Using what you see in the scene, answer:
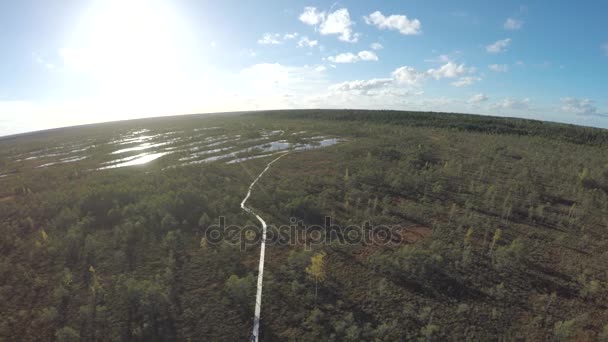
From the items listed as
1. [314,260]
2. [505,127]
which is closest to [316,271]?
[314,260]

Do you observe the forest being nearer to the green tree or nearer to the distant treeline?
the green tree

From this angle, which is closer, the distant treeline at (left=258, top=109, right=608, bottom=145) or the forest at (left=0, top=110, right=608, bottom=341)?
the forest at (left=0, top=110, right=608, bottom=341)

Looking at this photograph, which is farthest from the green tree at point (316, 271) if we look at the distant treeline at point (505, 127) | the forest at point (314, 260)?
the distant treeline at point (505, 127)

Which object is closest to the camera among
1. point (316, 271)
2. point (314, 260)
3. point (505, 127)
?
point (314, 260)

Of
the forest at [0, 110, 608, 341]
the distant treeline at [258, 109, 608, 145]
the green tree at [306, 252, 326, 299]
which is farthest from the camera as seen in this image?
the distant treeline at [258, 109, 608, 145]

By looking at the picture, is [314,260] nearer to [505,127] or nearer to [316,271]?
[316,271]

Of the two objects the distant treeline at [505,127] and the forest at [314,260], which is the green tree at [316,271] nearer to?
the forest at [314,260]

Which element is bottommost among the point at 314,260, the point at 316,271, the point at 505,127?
the point at 316,271

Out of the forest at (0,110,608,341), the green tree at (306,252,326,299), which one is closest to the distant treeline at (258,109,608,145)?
the forest at (0,110,608,341)

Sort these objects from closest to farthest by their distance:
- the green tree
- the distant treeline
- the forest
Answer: the forest < the green tree < the distant treeline
